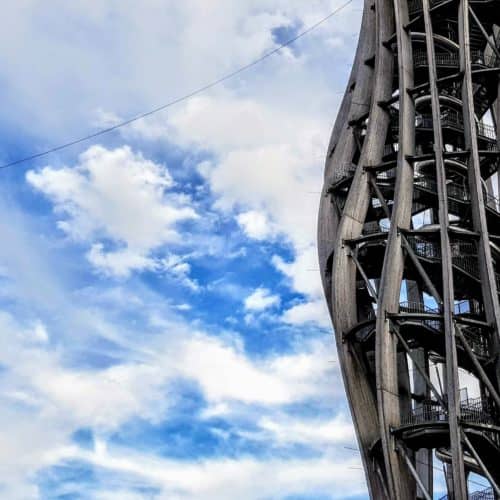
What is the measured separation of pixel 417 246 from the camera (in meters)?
27.7

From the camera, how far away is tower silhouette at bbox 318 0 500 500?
2470 centimetres

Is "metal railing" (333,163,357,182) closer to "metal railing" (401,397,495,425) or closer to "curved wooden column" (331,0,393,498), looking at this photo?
"curved wooden column" (331,0,393,498)

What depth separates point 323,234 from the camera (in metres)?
30.6

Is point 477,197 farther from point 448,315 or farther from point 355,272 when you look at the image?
point 355,272

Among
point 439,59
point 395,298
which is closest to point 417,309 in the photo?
point 395,298

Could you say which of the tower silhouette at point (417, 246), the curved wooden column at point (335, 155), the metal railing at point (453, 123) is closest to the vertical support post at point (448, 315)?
the tower silhouette at point (417, 246)

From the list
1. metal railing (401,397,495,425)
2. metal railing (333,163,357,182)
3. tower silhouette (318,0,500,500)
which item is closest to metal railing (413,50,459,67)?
→ tower silhouette (318,0,500,500)

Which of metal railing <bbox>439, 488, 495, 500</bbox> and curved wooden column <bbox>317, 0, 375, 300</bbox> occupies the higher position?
curved wooden column <bbox>317, 0, 375, 300</bbox>

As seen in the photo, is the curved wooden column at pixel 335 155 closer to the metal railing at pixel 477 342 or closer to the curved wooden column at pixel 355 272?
the curved wooden column at pixel 355 272

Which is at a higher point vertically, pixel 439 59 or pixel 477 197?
pixel 439 59

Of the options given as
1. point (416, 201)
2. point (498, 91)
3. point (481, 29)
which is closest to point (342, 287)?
point (416, 201)

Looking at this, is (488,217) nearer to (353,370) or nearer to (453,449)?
(353,370)

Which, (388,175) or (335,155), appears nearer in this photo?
(335,155)

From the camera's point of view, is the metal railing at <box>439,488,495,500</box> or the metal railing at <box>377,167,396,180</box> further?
the metal railing at <box>377,167,396,180</box>
